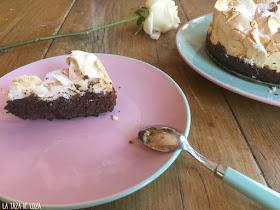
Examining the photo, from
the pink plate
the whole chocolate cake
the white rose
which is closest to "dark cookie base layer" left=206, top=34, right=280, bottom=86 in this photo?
the whole chocolate cake

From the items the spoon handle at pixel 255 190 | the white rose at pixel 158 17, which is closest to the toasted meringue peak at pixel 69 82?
the spoon handle at pixel 255 190

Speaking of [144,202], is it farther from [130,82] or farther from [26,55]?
[26,55]

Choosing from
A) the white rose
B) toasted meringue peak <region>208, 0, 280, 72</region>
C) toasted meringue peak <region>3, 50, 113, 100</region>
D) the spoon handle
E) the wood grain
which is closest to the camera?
the spoon handle

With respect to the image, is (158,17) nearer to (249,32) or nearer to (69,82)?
(249,32)

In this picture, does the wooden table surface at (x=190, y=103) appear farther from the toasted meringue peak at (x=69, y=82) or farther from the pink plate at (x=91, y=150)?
the toasted meringue peak at (x=69, y=82)

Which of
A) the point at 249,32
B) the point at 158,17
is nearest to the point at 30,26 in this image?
the point at 158,17

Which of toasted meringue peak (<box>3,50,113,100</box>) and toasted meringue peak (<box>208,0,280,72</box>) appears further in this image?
toasted meringue peak (<box>208,0,280,72</box>)

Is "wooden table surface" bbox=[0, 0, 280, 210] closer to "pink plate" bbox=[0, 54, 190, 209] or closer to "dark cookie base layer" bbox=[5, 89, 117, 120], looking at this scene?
"pink plate" bbox=[0, 54, 190, 209]
